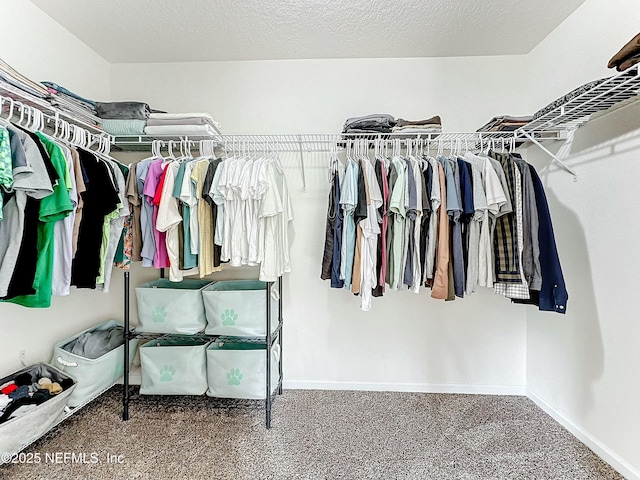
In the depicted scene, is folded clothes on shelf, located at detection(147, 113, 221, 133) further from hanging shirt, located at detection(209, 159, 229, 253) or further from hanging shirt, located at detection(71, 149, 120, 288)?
hanging shirt, located at detection(71, 149, 120, 288)

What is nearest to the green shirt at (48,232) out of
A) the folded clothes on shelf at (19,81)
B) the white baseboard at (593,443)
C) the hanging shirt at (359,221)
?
the folded clothes on shelf at (19,81)

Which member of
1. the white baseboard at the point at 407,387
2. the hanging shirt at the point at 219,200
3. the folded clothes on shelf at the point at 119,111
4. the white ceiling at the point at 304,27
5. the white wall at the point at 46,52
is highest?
the white ceiling at the point at 304,27

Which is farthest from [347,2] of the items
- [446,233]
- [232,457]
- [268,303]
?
[232,457]

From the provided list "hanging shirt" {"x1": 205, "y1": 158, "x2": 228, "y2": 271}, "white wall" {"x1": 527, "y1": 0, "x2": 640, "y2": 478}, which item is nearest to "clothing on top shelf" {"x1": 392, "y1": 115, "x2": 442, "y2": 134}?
"white wall" {"x1": 527, "y1": 0, "x2": 640, "y2": 478}

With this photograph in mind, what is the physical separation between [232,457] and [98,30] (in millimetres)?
2618

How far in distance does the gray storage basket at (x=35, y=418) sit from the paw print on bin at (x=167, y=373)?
17.2 inches

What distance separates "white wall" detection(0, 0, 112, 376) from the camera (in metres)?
1.71

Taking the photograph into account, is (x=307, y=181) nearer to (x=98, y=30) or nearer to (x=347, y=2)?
(x=347, y=2)

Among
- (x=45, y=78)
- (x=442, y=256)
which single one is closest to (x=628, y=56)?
(x=442, y=256)

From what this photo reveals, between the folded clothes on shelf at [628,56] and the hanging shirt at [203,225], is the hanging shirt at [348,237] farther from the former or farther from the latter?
the folded clothes on shelf at [628,56]

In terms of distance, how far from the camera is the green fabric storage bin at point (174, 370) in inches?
78.3

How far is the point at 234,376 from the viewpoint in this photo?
1950 millimetres

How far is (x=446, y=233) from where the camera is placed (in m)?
1.72

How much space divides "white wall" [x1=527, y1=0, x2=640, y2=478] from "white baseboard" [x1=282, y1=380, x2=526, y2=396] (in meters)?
0.25
